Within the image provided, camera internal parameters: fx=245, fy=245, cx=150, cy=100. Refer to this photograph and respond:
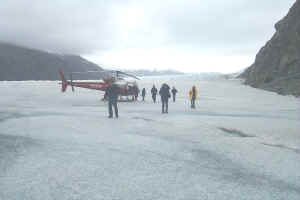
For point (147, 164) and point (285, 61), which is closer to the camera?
point (147, 164)

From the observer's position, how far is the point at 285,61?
150ft

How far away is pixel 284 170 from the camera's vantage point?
520 centimetres

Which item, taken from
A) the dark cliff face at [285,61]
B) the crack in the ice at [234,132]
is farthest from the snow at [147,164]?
the dark cliff face at [285,61]

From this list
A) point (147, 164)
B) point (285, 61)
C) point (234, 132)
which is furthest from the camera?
point (285, 61)

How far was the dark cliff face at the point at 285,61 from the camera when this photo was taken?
39000mm

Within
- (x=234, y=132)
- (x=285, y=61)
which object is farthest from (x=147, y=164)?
(x=285, y=61)

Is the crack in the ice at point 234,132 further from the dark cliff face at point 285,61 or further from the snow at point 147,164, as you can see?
the dark cliff face at point 285,61

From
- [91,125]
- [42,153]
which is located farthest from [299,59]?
[42,153]

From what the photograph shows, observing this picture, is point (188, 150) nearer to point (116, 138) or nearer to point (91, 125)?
point (116, 138)

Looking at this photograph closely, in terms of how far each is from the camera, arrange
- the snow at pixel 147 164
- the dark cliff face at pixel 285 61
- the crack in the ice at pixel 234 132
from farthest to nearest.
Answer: the dark cliff face at pixel 285 61
the crack in the ice at pixel 234 132
the snow at pixel 147 164

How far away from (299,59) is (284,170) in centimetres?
4516

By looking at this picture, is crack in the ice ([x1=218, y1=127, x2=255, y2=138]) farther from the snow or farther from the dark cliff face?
the dark cliff face

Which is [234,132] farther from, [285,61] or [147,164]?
[285,61]

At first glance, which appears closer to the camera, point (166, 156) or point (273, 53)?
point (166, 156)
